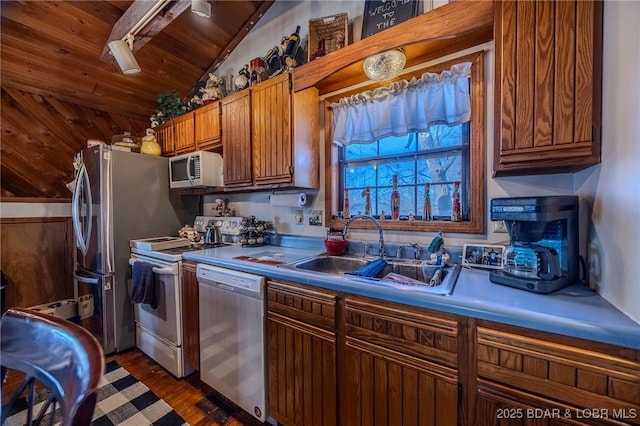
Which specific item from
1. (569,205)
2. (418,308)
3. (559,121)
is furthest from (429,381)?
(559,121)

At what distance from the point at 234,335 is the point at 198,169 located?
144 centimetres

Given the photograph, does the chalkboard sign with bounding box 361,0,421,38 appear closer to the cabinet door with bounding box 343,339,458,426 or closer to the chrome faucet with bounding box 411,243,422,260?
the chrome faucet with bounding box 411,243,422,260

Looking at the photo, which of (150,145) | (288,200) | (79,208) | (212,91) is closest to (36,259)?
(79,208)

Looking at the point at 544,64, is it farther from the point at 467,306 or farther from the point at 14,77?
the point at 14,77

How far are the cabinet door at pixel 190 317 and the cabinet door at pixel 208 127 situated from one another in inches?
42.6

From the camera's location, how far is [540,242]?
3.78 ft

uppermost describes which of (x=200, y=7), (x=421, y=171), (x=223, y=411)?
(x=200, y=7)

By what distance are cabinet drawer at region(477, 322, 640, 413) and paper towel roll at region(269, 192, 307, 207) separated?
147 centimetres

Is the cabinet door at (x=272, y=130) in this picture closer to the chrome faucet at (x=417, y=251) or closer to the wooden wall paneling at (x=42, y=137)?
the chrome faucet at (x=417, y=251)

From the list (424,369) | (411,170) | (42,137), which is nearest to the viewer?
(424,369)

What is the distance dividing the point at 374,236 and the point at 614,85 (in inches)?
50.9

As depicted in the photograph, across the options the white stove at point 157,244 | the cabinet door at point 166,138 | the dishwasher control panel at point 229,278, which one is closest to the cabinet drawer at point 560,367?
the dishwasher control panel at point 229,278

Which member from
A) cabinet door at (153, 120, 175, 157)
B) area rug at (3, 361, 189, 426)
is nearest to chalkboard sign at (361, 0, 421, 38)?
cabinet door at (153, 120, 175, 157)

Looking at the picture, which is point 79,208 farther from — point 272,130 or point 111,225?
point 272,130
